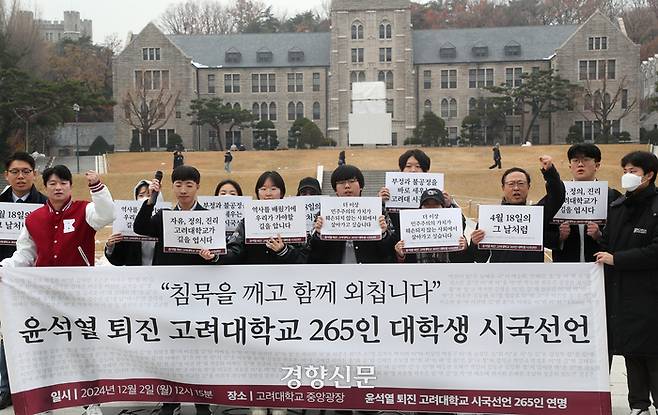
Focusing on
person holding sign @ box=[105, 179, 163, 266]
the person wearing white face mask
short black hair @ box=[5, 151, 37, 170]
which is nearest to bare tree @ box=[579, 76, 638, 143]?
the person wearing white face mask

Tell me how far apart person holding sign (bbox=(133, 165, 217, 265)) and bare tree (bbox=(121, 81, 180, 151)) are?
5542 cm

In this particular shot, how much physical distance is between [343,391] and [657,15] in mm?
83639

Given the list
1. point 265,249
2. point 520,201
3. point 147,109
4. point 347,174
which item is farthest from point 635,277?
point 147,109

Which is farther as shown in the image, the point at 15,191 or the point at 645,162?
the point at 15,191

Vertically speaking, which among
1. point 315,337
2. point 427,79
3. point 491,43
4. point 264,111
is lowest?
point 315,337

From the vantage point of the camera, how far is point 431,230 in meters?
5.30

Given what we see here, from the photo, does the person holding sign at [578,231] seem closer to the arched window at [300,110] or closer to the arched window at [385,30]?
the arched window at [385,30]

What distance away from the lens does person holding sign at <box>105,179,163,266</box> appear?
591cm

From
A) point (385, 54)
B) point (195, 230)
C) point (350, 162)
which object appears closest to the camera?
point (195, 230)

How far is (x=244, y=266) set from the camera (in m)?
5.31

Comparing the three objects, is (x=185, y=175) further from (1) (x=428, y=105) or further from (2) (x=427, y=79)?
(2) (x=427, y=79)

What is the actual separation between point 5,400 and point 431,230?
3.51m

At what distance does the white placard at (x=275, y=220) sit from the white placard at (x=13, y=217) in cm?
178

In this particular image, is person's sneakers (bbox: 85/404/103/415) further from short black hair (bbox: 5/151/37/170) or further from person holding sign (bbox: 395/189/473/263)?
person holding sign (bbox: 395/189/473/263)
